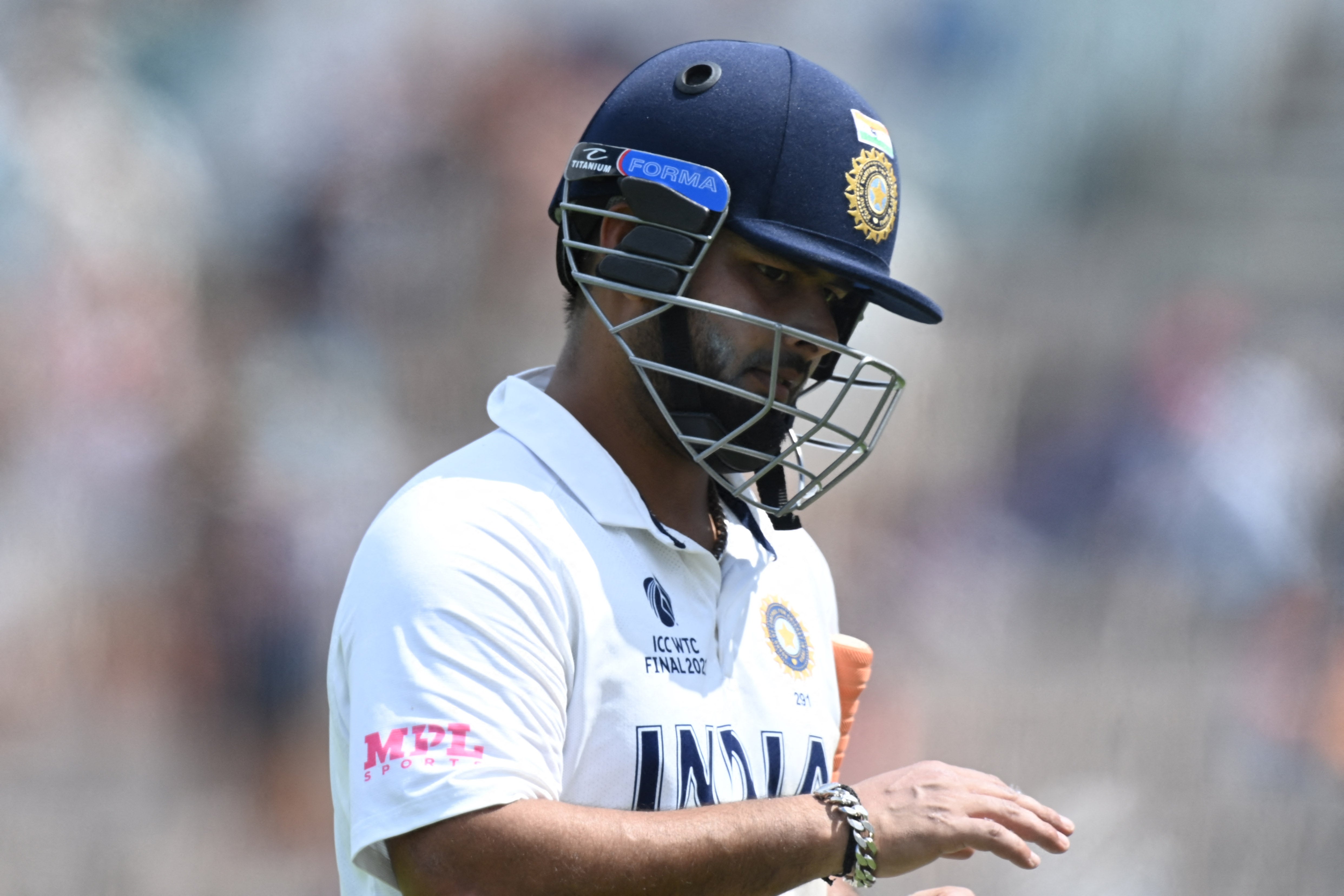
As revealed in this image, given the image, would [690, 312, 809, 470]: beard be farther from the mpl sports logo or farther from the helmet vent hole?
the mpl sports logo

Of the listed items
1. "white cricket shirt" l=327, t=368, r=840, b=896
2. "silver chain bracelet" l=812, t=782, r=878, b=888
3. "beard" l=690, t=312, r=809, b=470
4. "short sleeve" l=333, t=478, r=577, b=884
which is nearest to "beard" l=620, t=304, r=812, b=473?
"beard" l=690, t=312, r=809, b=470

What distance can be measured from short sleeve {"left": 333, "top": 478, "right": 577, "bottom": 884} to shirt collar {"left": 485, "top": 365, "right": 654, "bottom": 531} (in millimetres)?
117

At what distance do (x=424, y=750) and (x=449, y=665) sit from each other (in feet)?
0.29

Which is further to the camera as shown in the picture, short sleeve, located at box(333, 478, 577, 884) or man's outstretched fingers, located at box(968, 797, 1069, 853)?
man's outstretched fingers, located at box(968, 797, 1069, 853)

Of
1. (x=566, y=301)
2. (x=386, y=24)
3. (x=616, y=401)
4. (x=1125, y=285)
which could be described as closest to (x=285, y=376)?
(x=386, y=24)

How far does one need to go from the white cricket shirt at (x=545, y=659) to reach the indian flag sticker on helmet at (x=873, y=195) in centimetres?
47

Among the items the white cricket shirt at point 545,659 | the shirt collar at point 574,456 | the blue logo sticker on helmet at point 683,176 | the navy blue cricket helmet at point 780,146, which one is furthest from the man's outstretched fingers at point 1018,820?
the blue logo sticker on helmet at point 683,176

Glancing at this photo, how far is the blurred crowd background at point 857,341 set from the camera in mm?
2709

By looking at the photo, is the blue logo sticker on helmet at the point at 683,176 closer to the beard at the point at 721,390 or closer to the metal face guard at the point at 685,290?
the metal face guard at the point at 685,290

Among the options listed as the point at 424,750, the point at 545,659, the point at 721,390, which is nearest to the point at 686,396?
the point at 721,390

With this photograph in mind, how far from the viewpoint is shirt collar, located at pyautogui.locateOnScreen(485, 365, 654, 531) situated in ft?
4.87

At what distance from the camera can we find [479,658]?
1234 mm

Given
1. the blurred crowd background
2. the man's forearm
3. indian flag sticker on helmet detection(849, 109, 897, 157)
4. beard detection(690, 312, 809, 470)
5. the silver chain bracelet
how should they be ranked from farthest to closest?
1. the blurred crowd background
2. indian flag sticker on helmet detection(849, 109, 897, 157)
3. beard detection(690, 312, 809, 470)
4. the silver chain bracelet
5. the man's forearm

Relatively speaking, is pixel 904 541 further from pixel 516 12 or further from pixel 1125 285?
pixel 516 12
